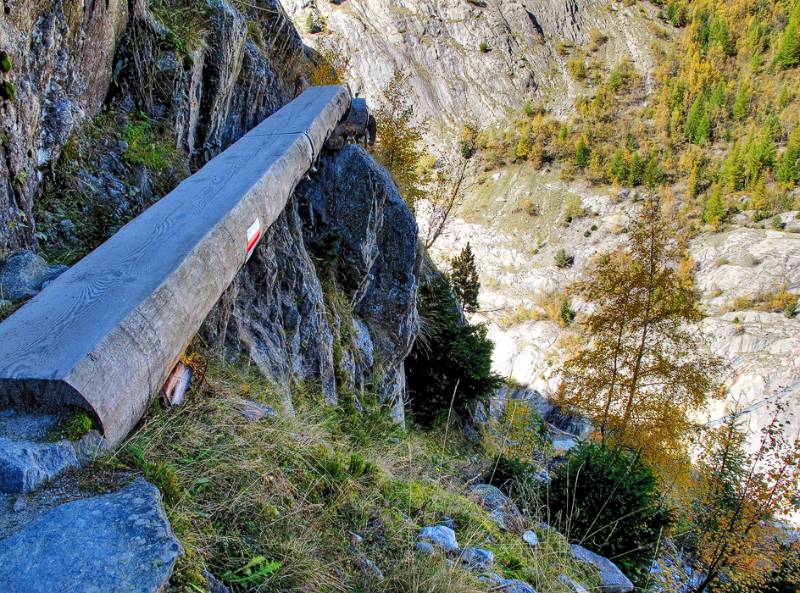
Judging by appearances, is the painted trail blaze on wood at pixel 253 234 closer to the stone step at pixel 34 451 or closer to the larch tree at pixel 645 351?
the stone step at pixel 34 451

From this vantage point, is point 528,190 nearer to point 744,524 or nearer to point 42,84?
point 744,524

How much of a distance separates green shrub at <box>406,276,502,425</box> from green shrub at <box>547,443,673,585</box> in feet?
16.3

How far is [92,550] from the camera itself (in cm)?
139

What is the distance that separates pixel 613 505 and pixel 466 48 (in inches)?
2787

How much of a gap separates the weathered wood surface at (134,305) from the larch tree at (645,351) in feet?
30.6

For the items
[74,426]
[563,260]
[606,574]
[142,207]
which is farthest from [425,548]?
[563,260]

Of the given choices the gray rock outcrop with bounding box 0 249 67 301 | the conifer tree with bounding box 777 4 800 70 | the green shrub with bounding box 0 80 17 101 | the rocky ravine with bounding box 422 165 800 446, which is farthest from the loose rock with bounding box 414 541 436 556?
the conifer tree with bounding box 777 4 800 70

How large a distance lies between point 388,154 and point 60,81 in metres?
11.9

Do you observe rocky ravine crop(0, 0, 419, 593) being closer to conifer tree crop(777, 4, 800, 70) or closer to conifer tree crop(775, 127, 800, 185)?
conifer tree crop(775, 127, 800, 185)

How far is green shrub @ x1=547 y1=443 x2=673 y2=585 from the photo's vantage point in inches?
198

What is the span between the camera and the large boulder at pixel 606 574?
3510mm

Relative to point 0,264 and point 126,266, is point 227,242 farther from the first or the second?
point 0,264

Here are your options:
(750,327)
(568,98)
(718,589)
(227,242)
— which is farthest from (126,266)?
(568,98)

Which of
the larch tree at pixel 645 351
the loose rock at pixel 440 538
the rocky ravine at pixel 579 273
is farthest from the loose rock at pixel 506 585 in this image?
the rocky ravine at pixel 579 273
